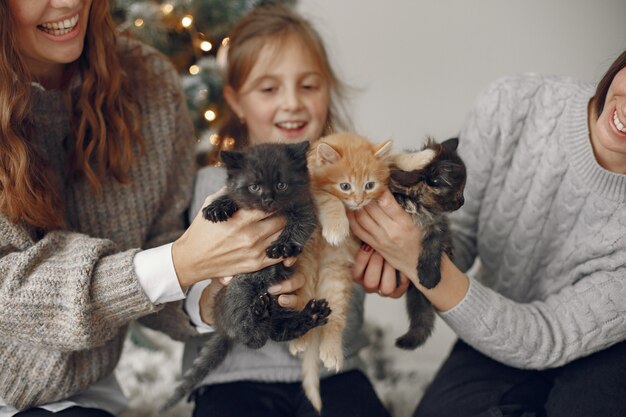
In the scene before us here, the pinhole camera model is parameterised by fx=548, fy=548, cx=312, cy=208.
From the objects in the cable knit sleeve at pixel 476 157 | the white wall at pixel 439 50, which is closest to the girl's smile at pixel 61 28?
the cable knit sleeve at pixel 476 157

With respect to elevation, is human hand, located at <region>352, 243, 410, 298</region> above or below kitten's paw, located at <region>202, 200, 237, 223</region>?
below

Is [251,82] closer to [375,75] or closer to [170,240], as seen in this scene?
[170,240]

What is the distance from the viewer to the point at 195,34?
213 cm

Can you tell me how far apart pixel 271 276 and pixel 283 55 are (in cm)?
84

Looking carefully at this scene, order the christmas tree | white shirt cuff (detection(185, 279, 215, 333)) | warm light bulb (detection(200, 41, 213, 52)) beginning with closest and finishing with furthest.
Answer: white shirt cuff (detection(185, 279, 215, 333)) → the christmas tree → warm light bulb (detection(200, 41, 213, 52))

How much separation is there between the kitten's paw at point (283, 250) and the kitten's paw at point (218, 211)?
0.42ft

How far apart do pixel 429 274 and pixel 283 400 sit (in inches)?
22.6

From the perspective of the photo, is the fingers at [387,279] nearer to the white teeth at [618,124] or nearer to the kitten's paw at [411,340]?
the kitten's paw at [411,340]

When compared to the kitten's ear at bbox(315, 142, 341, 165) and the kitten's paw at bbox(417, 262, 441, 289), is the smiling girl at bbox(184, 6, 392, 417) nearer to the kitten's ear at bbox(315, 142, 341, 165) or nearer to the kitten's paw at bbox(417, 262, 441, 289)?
the kitten's paw at bbox(417, 262, 441, 289)

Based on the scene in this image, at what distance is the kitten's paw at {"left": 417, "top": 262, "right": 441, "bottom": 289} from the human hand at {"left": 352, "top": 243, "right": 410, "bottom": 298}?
0.36ft

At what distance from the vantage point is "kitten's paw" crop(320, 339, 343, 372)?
1.33 meters

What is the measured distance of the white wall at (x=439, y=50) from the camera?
9.45 ft

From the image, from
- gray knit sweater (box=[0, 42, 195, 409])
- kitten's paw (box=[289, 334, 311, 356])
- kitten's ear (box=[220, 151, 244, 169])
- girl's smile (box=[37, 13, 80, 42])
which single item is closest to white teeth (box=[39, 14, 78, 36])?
girl's smile (box=[37, 13, 80, 42])

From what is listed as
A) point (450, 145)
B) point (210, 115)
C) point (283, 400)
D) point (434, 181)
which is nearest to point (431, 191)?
point (434, 181)
